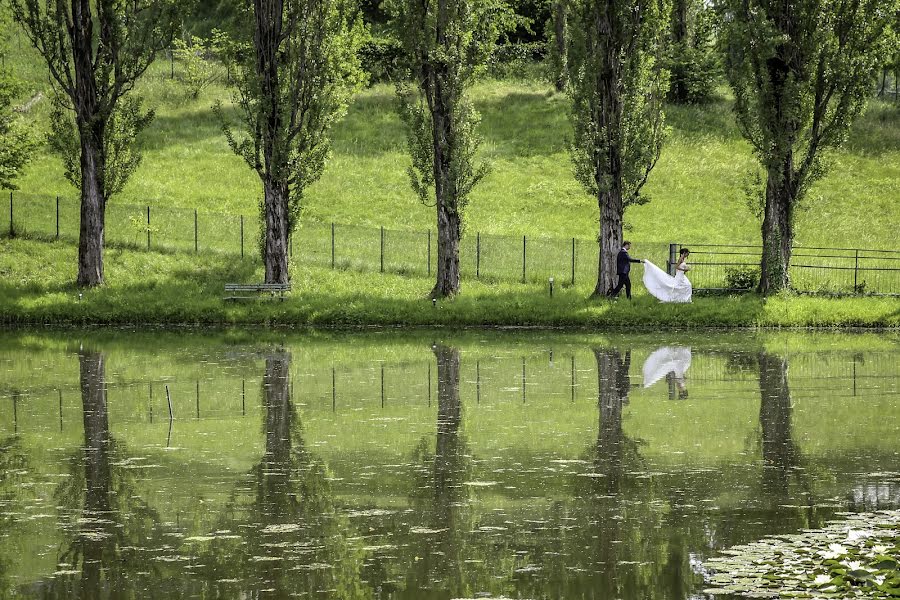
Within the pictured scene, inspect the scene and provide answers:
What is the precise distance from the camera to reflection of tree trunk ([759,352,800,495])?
618 inches

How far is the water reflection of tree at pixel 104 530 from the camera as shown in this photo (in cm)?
1100

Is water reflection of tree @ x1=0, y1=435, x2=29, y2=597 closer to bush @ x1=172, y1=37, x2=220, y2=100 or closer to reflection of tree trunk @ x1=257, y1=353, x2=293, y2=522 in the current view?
reflection of tree trunk @ x1=257, y1=353, x2=293, y2=522

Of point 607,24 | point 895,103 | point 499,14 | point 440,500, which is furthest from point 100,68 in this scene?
point 895,103

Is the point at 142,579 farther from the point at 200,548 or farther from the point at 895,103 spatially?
the point at 895,103

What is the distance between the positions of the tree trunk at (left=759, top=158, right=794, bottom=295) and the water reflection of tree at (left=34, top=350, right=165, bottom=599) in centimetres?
2619

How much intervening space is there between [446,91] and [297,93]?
4.92 metres

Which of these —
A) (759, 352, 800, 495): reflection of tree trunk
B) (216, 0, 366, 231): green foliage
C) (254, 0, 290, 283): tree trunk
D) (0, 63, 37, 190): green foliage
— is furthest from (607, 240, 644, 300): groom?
(0, 63, 37, 190): green foliage

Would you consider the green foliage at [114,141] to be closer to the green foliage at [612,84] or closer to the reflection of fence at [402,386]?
the green foliage at [612,84]

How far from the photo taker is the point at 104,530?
511 inches

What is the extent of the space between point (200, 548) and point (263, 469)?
3791 mm

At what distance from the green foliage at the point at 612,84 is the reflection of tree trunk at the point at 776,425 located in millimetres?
12988

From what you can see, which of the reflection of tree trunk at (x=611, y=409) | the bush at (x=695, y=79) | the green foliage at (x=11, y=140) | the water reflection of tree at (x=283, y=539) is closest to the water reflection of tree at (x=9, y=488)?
the water reflection of tree at (x=283, y=539)

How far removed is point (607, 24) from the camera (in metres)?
38.0

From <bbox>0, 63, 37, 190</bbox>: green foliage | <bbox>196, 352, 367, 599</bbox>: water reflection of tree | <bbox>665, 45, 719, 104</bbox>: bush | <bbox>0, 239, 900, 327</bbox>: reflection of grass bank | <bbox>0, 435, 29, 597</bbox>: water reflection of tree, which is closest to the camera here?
<bbox>196, 352, 367, 599</bbox>: water reflection of tree
